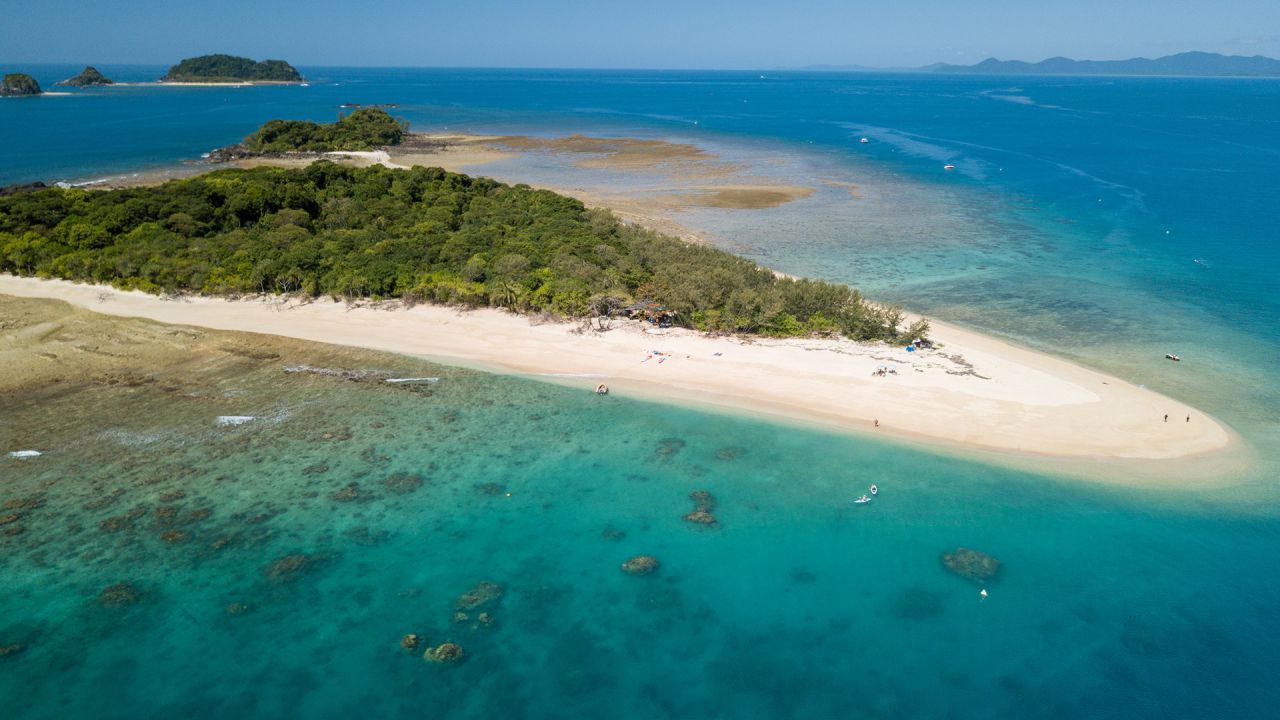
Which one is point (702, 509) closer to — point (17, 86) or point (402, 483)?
point (402, 483)

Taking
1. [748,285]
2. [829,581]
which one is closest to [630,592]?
[829,581]

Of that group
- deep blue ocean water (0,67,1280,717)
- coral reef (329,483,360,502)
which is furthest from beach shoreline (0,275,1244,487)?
coral reef (329,483,360,502)

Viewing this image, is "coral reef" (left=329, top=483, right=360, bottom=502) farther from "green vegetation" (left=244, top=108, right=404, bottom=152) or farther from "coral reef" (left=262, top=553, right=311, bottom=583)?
"green vegetation" (left=244, top=108, right=404, bottom=152)

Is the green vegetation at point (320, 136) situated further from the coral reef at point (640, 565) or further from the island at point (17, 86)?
the island at point (17, 86)

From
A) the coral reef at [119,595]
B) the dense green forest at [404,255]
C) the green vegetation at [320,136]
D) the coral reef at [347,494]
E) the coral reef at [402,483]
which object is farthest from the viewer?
the green vegetation at [320,136]

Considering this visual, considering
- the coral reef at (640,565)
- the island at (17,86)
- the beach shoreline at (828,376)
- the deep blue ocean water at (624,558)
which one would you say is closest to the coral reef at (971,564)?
the deep blue ocean water at (624,558)

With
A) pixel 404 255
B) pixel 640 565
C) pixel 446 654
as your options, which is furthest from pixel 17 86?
pixel 640 565

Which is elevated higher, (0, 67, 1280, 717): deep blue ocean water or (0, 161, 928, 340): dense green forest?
(0, 161, 928, 340): dense green forest
